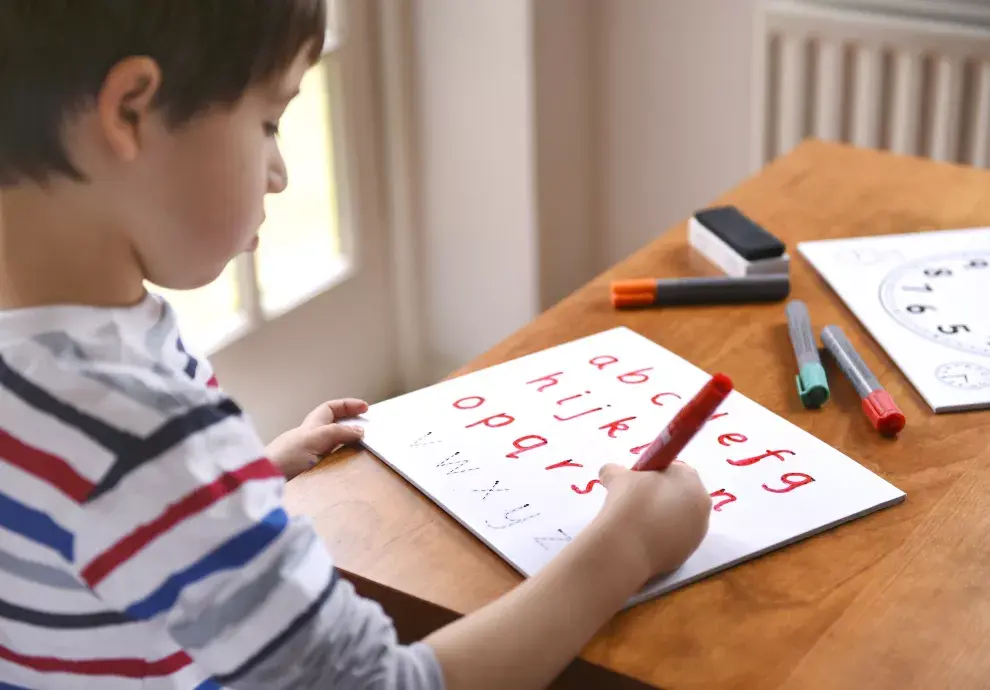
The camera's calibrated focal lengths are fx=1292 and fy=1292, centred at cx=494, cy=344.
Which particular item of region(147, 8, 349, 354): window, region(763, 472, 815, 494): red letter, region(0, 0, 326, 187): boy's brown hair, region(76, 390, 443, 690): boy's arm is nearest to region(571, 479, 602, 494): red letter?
region(763, 472, 815, 494): red letter

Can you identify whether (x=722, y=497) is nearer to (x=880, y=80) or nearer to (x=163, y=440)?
(x=163, y=440)

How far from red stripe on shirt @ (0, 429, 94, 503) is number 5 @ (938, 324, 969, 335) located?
0.66 meters

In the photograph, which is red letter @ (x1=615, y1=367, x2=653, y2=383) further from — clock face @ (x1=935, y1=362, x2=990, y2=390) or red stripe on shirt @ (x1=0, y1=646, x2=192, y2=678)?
red stripe on shirt @ (x1=0, y1=646, x2=192, y2=678)

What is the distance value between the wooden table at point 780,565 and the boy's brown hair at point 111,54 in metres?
0.28

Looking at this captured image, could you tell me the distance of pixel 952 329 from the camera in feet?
3.21

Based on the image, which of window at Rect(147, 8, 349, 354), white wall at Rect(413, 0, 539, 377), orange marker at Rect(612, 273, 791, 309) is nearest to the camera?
orange marker at Rect(612, 273, 791, 309)

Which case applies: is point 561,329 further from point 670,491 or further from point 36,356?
point 36,356

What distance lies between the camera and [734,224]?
3.62ft

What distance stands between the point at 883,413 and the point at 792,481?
0.32 feet

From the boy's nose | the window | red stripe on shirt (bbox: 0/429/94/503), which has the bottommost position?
the window

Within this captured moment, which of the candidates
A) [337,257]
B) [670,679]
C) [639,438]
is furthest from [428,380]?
[670,679]

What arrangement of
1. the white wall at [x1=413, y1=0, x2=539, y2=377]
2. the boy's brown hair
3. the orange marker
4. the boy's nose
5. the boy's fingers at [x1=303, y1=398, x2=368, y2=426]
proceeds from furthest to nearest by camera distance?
the white wall at [x1=413, y1=0, x2=539, y2=377]
the orange marker
the boy's fingers at [x1=303, y1=398, x2=368, y2=426]
the boy's nose
the boy's brown hair

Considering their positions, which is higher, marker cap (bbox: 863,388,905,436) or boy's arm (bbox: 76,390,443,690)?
boy's arm (bbox: 76,390,443,690)

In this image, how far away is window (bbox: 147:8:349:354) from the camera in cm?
187
